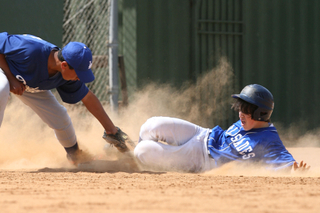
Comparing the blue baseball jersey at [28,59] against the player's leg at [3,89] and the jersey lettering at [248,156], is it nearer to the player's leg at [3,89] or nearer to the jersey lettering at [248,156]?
the player's leg at [3,89]

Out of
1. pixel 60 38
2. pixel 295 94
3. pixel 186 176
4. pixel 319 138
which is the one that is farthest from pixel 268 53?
pixel 186 176

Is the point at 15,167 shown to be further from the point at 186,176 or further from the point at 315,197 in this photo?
the point at 315,197

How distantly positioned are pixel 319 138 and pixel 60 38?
17.1 ft

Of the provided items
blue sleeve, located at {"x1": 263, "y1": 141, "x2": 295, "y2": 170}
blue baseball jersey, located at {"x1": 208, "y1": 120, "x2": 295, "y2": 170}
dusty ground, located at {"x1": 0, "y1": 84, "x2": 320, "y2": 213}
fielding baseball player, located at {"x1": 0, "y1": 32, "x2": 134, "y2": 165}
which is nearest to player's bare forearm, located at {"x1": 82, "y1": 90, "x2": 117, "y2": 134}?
fielding baseball player, located at {"x1": 0, "y1": 32, "x2": 134, "y2": 165}

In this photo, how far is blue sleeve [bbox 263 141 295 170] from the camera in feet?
10.4

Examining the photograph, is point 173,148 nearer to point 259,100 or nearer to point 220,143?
point 220,143

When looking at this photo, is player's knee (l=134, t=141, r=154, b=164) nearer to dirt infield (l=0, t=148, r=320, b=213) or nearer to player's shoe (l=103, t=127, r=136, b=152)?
dirt infield (l=0, t=148, r=320, b=213)

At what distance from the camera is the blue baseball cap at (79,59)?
3.21m

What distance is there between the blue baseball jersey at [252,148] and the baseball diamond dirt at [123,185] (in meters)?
0.09

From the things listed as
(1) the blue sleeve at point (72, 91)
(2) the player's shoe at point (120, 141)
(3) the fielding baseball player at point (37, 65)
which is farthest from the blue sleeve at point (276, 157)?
(1) the blue sleeve at point (72, 91)

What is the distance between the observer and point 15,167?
13.0 feet

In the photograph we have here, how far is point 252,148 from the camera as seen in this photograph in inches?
128

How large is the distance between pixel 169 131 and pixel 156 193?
1394 mm

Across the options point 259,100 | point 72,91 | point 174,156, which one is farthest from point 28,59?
point 259,100
